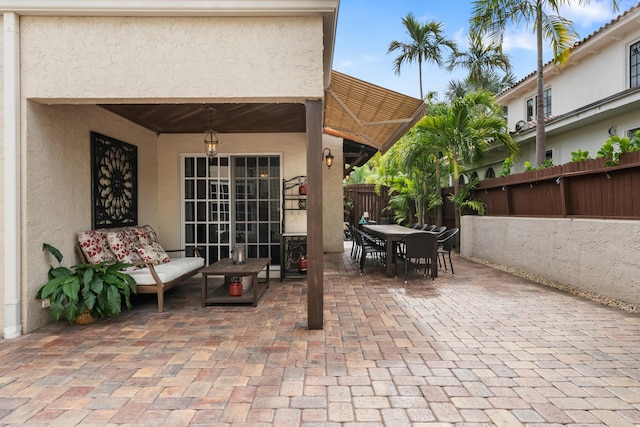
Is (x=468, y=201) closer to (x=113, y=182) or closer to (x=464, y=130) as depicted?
(x=464, y=130)

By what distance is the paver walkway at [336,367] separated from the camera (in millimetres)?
2297

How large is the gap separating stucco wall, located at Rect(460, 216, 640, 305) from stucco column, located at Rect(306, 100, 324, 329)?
408cm

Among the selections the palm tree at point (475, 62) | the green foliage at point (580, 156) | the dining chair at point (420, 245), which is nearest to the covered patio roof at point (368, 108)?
the dining chair at point (420, 245)

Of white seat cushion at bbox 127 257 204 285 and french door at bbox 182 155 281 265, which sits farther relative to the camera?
french door at bbox 182 155 281 265

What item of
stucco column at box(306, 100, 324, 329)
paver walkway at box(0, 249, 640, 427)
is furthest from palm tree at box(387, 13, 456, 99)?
stucco column at box(306, 100, 324, 329)

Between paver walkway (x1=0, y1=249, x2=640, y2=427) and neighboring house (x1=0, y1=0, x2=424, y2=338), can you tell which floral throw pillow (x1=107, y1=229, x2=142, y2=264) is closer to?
neighboring house (x1=0, y1=0, x2=424, y2=338)


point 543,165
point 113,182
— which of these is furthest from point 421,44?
point 113,182

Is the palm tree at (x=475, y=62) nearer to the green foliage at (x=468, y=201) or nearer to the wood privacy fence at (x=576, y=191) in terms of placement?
the green foliage at (x=468, y=201)

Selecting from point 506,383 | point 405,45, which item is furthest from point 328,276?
point 405,45

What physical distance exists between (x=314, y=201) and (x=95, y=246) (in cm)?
308

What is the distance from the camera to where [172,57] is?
12.1 ft

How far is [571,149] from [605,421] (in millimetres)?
9291

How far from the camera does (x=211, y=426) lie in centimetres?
217

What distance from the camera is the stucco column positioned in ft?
12.6
